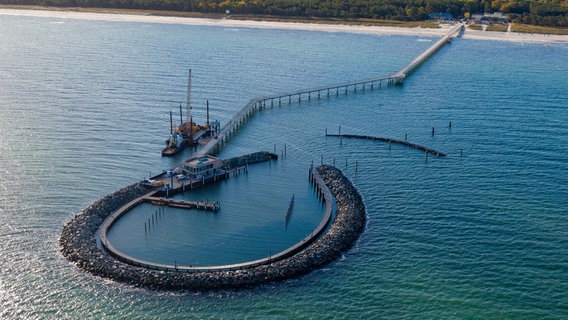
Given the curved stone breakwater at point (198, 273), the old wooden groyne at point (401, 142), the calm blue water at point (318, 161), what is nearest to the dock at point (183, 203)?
the calm blue water at point (318, 161)

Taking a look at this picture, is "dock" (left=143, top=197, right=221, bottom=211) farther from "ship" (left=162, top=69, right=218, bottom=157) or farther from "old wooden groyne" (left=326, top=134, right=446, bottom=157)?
"old wooden groyne" (left=326, top=134, right=446, bottom=157)

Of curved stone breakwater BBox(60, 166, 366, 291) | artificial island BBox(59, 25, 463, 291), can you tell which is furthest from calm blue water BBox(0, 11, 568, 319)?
artificial island BBox(59, 25, 463, 291)

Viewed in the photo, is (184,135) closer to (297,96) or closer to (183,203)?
(183,203)

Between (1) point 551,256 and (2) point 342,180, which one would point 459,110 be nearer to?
(2) point 342,180

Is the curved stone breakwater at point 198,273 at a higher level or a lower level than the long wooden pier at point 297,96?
lower

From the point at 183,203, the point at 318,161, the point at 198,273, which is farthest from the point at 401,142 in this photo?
the point at 198,273

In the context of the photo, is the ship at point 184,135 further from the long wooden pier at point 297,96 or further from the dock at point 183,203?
the dock at point 183,203
